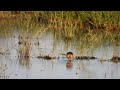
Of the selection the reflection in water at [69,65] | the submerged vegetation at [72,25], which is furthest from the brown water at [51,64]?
the submerged vegetation at [72,25]

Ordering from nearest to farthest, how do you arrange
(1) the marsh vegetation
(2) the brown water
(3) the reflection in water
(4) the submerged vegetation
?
1. (2) the brown water
2. (3) the reflection in water
3. (1) the marsh vegetation
4. (4) the submerged vegetation

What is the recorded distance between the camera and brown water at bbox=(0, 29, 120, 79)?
14.4 ft

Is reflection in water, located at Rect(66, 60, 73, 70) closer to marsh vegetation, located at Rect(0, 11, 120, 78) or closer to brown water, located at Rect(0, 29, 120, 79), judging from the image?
brown water, located at Rect(0, 29, 120, 79)

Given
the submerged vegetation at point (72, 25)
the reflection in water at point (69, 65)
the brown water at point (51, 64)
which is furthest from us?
the submerged vegetation at point (72, 25)

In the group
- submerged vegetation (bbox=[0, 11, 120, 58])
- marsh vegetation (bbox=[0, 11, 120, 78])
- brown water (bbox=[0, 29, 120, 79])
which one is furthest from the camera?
submerged vegetation (bbox=[0, 11, 120, 58])

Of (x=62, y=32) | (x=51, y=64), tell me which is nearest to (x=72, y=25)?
(x=62, y=32)

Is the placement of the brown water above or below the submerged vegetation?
below

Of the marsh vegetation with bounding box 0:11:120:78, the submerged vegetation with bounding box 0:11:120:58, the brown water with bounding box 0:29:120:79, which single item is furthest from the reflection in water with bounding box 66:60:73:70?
the submerged vegetation with bounding box 0:11:120:58

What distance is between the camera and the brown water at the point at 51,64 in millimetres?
4383

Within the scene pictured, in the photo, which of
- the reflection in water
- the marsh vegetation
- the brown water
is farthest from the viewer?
the marsh vegetation

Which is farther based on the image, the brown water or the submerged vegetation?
the submerged vegetation

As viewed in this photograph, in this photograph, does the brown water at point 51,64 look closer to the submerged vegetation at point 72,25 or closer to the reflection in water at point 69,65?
the reflection in water at point 69,65
